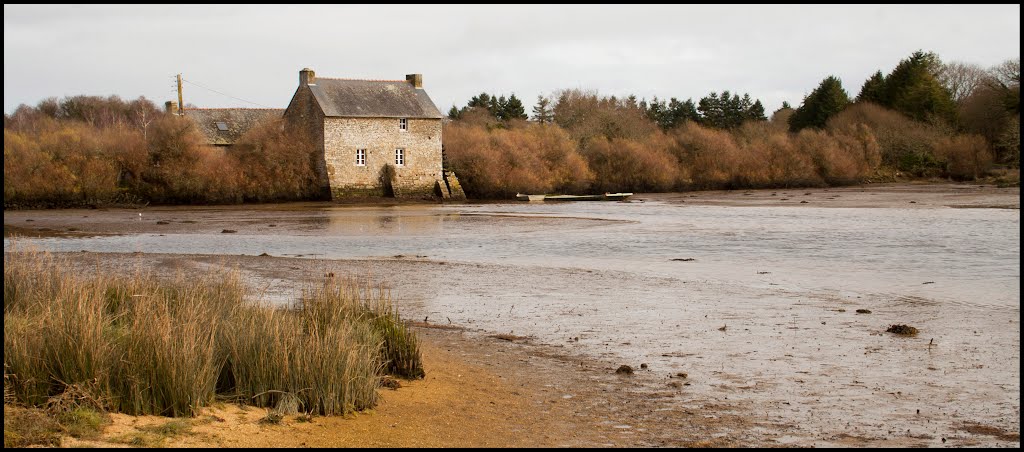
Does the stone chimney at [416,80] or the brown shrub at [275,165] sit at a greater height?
the stone chimney at [416,80]

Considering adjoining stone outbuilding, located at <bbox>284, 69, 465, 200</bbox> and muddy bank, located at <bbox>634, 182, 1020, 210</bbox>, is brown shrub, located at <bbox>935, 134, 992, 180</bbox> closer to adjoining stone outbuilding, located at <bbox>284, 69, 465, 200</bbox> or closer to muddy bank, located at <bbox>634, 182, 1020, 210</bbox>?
muddy bank, located at <bbox>634, 182, 1020, 210</bbox>

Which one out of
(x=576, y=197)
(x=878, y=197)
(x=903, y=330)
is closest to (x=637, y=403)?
(x=903, y=330)

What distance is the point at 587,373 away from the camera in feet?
33.6

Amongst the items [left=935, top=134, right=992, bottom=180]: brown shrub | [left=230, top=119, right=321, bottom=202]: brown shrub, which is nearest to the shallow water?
[left=230, top=119, right=321, bottom=202]: brown shrub

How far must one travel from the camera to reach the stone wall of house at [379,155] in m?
55.9

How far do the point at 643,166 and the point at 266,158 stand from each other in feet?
80.6

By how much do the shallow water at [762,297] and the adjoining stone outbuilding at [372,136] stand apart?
20419mm

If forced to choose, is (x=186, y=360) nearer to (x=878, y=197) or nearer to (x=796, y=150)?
(x=878, y=197)

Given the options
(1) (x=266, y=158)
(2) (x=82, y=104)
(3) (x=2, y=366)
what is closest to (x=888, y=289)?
(3) (x=2, y=366)

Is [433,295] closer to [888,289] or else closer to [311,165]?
[888,289]

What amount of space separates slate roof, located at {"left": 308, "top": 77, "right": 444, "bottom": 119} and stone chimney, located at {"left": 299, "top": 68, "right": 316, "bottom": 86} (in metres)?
0.22

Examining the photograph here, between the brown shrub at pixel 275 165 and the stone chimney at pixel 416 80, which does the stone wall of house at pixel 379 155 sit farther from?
→ the stone chimney at pixel 416 80

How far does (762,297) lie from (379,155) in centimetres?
4366

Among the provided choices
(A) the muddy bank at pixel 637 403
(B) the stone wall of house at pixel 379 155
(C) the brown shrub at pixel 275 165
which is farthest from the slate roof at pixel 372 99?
(A) the muddy bank at pixel 637 403
